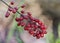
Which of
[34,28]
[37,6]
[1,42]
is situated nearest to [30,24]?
[34,28]

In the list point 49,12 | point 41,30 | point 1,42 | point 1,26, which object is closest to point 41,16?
point 49,12

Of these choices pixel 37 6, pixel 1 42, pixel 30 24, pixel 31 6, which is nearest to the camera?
pixel 30 24

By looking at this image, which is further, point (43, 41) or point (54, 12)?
point (54, 12)

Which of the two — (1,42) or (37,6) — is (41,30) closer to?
(1,42)

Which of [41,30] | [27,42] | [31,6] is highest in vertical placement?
[31,6]

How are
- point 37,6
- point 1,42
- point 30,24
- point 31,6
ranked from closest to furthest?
point 30,24
point 1,42
point 31,6
point 37,6

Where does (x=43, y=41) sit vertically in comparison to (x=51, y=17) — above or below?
below

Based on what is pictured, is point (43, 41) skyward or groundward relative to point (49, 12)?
groundward

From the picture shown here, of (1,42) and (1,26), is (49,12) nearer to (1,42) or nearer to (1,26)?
(1,26)

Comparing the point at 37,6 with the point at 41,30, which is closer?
the point at 41,30
